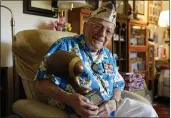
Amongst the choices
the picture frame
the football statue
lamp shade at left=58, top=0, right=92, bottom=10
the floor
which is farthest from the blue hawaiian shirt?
the floor

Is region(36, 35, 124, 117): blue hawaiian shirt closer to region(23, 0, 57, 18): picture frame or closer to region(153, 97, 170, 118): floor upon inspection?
region(23, 0, 57, 18): picture frame

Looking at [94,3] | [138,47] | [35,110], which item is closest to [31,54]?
[35,110]

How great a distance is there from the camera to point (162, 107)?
2902mm

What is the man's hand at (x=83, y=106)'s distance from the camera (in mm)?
793

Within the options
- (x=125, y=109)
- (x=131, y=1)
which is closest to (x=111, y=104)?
(x=125, y=109)

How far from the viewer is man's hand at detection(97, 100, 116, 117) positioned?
2.77 ft

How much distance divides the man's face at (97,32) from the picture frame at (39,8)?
94cm

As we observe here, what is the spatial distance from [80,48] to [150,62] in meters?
2.42

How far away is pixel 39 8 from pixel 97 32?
3.45 feet

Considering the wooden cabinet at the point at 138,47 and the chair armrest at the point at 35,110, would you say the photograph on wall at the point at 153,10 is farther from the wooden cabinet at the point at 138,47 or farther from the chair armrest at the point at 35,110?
the chair armrest at the point at 35,110

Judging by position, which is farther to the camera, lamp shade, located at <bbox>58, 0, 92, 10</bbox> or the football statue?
lamp shade, located at <bbox>58, 0, 92, 10</bbox>

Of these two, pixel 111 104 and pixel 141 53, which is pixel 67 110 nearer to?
pixel 111 104

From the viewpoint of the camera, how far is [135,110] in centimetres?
87

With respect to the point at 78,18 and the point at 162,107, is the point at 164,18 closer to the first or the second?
the point at 162,107
